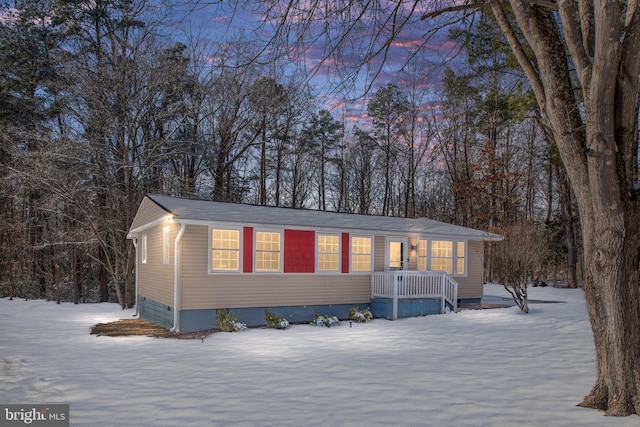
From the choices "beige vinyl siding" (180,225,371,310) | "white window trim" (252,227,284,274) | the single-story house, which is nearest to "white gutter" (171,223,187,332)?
the single-story house

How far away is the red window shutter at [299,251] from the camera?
1276 centimetres

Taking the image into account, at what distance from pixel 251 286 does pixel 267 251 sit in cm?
99

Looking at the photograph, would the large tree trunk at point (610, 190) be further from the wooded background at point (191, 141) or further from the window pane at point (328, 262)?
the window pane at point (328, 262)

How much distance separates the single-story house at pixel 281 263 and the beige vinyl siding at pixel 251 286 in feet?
0.08

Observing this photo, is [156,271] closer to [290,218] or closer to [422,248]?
[290,218]

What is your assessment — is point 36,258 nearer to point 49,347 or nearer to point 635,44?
point 49,347

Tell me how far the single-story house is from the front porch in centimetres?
3

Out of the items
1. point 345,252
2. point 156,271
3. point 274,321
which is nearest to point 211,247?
point 274,321

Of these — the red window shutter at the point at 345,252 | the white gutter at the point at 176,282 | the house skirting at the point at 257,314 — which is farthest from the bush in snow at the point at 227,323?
the red window shutter at the point at 345,252

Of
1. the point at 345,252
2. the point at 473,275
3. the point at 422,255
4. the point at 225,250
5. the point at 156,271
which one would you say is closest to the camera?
the point at 225,250

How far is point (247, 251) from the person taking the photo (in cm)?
1214

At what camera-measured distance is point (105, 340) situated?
10.2 m

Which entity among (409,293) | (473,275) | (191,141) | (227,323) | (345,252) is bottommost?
(227,323)

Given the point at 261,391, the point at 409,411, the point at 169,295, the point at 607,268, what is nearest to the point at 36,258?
the point at 169,295
